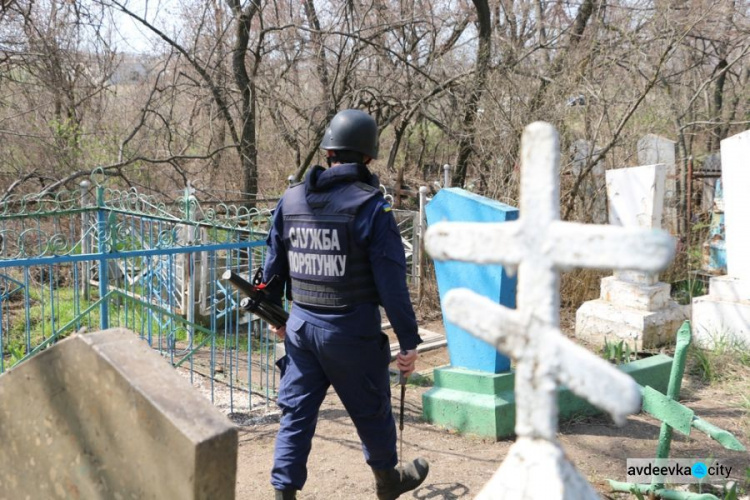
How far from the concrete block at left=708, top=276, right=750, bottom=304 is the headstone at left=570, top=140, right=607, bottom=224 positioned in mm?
1822


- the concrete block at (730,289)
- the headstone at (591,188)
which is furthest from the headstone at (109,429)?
the headstone at (591,188)

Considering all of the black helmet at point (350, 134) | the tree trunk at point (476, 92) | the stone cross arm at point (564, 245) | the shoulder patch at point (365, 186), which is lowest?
the stone cross arm at point (564, 245)

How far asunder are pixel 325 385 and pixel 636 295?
4.19m

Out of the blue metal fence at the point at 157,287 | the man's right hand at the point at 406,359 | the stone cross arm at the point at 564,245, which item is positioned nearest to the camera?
the stone cross arm at the point at 564,245

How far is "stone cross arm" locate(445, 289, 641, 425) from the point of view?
1.16 meters

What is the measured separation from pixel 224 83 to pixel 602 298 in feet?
19.8

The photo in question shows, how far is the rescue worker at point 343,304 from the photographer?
3012 millimetres

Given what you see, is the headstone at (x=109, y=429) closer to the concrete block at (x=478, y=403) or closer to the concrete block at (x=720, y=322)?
the concrete block at (x=478, y=403)

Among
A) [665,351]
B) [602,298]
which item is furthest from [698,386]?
[602,298]

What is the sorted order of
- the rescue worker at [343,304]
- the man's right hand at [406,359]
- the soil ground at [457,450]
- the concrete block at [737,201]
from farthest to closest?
the concrete block at [737,201], the soil ground at [457,450], the man's right hand at [406,359], the rescue worker at [343,304]

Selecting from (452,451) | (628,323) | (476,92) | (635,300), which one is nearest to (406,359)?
(452,451)

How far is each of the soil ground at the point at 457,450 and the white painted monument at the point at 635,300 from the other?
129cm

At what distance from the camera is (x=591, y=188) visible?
314 inches

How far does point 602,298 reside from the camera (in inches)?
267
